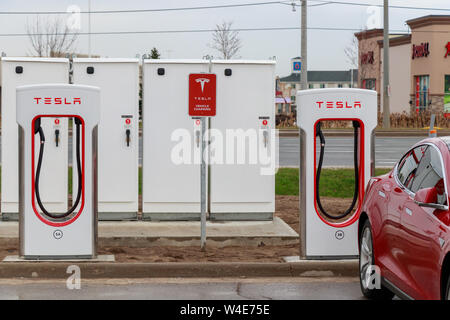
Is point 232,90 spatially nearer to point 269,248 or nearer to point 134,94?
point 134,94

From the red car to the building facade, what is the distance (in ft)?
138

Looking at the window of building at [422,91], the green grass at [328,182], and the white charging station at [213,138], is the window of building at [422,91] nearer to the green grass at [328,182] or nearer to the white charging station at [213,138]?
the green grass at [328,182]

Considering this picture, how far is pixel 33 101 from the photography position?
9.09 meters

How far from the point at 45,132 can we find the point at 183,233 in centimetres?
240

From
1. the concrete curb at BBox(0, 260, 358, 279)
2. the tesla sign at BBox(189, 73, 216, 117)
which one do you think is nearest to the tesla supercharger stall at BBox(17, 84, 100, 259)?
the concrete curb at BBox(0, 260, 358, 279)

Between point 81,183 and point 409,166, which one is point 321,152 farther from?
point 81,183

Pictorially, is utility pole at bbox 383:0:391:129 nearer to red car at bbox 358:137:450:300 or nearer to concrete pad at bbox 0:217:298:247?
concrete pad at bbox 0:217:298:247

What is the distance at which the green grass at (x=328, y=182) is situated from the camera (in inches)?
606

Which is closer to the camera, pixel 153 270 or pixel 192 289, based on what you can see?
pixel 192 289

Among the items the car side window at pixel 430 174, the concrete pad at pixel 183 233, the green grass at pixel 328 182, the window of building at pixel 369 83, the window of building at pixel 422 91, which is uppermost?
the window of building at pixel 369 83

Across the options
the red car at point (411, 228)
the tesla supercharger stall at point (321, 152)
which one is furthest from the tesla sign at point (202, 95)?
the red car at point (411, 228)

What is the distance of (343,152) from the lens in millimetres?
25766

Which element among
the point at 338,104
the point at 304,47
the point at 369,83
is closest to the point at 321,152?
the point at 338,104

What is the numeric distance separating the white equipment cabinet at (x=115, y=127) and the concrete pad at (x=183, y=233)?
1.22 ft
